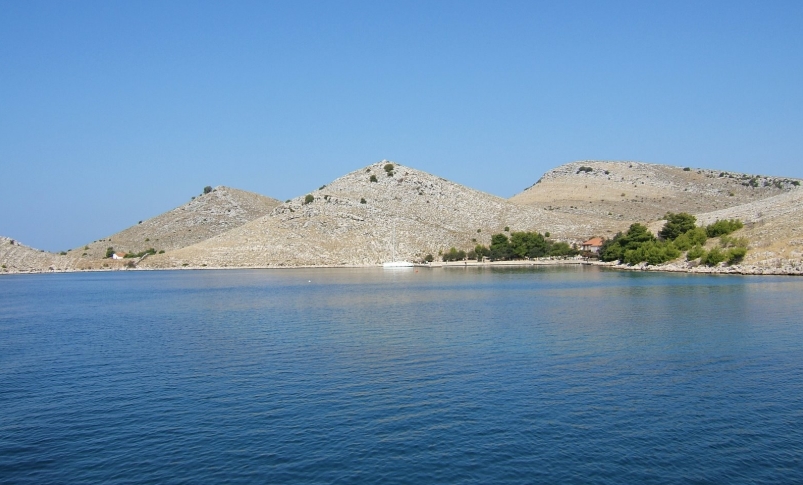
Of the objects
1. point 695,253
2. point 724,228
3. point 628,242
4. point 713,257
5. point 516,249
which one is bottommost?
point 713,257

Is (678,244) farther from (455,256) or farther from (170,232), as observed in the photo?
(170,232)

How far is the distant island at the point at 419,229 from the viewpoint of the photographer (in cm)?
10923

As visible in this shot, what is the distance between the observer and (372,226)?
5837 inches

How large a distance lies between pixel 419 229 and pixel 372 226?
10907mm

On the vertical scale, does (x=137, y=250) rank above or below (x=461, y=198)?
below

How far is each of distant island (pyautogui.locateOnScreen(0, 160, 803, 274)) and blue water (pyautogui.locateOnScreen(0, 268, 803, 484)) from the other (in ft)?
215

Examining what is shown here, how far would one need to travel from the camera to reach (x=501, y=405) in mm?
20797

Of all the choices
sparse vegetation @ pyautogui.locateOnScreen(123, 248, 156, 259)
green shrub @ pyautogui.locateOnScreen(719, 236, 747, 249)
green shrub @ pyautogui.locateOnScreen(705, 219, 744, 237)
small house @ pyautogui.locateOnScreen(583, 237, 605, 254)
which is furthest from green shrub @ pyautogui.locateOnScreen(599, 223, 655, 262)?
sparse vegetation @ pyautogui.locateOnScreen(123, 248, 156, 259)

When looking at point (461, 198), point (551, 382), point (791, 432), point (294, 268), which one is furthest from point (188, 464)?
point (461, 198)

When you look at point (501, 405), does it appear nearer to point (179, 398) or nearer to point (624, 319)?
point (179, 398)

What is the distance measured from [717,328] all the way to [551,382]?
1659 centimetres

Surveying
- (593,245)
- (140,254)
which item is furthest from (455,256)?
(140,254)

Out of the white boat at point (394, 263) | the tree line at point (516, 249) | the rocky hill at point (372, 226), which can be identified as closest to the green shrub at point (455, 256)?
the tree line at point (516, 249)

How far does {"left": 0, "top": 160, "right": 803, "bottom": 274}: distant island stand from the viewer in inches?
4300
